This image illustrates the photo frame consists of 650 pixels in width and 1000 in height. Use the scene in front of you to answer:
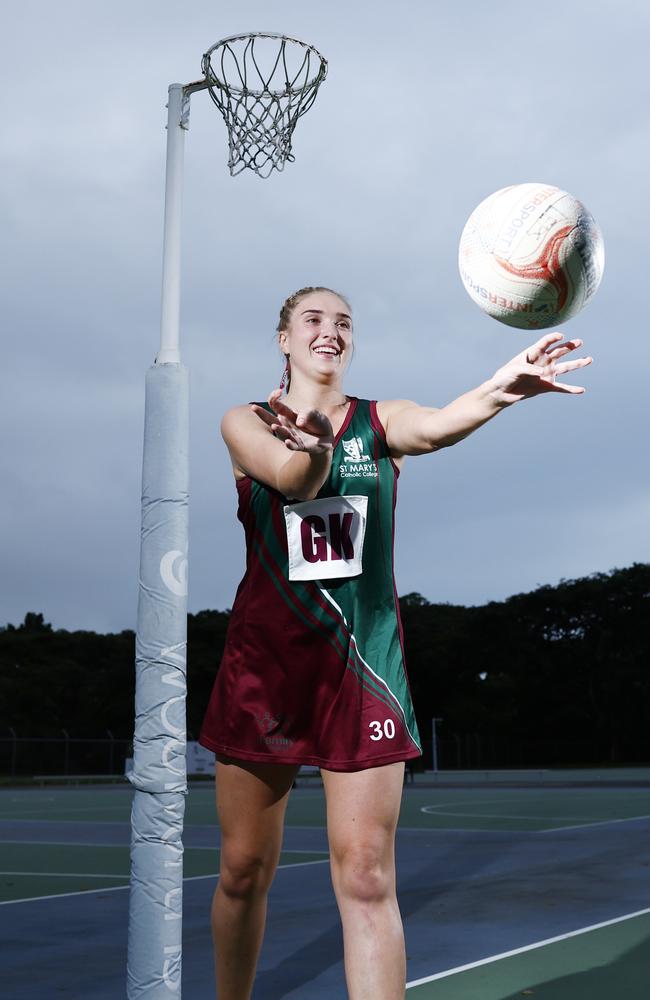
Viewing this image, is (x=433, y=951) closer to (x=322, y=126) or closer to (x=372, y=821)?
(x=372, y=821)

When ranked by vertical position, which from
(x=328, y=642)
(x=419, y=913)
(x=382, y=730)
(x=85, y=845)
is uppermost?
(x=328, y=642)

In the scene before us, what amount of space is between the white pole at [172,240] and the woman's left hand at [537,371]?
53.6 inches

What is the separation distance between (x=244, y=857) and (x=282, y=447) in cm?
132

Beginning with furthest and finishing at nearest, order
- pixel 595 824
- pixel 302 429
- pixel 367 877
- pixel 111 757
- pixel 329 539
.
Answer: pixel 111 757 < pixel 595 824 < pixel 329 539 < pixel 367 877 < pixel 302 429

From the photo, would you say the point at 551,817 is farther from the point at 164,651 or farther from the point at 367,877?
the point at 367,877

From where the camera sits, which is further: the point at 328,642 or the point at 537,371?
the point at 328,642

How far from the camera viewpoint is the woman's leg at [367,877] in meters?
3.49

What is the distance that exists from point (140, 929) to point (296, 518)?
1.44 metres

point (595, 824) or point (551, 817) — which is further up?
point (551, 817)

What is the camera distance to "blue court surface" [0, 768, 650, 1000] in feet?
18.4

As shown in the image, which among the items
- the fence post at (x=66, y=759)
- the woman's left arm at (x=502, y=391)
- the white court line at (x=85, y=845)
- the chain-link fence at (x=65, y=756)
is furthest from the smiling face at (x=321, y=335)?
the fence post at (x=66, y=759)

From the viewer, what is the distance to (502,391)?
365 centimetres

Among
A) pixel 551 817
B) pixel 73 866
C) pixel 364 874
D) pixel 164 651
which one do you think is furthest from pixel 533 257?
pixel 551 817

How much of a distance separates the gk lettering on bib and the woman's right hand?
0.41 meters
